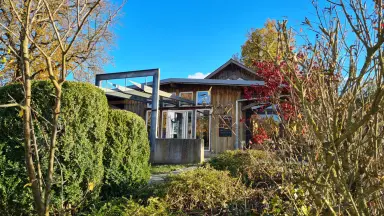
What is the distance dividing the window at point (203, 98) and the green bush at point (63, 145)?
1108cm

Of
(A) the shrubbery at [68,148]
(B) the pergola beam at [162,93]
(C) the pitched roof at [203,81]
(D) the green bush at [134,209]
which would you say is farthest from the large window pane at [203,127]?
(D) the green bush at [134,209]

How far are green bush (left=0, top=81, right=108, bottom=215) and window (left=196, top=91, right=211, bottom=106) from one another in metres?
11.1

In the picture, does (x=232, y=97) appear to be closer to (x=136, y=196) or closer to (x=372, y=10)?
(x=136, y=196)

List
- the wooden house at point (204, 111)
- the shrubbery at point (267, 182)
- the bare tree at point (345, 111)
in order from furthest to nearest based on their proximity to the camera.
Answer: the wooden house at point (204, 111)
the shrubbery at point (267, 182)
the bare tree at point (345, 111)

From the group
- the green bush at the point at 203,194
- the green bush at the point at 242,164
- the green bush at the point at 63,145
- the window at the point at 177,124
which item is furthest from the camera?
the window at the point at 177,124

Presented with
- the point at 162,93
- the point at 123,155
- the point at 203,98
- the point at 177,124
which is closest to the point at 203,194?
the point at 123,155

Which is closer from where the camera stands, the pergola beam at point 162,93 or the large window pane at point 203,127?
the pergola beam at point 162,93

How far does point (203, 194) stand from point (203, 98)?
37.9 feet

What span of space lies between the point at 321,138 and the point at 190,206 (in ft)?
9.21

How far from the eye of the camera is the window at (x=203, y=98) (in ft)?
52.0

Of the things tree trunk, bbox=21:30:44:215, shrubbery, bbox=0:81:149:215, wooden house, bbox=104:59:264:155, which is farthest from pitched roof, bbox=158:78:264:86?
tree trunk, bbox=21:30:44:215

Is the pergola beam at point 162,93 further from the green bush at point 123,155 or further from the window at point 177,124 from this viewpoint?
the green bush at point 123,155

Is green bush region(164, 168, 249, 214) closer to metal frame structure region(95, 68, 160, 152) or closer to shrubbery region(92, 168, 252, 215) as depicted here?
shrubbery region(92, 168, 252, 215)

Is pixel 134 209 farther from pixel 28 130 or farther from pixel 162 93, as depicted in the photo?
pixel 162 93
